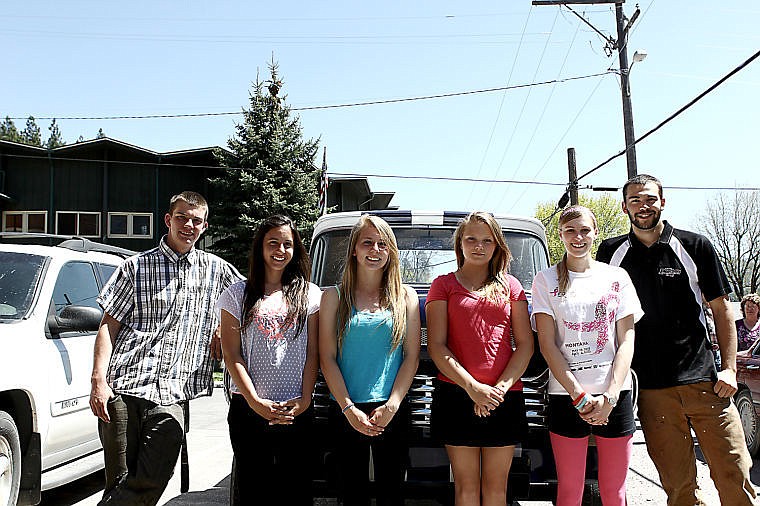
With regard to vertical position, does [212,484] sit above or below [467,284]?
below

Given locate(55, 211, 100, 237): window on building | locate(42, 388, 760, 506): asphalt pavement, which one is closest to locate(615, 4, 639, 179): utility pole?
locate(42, 388, 760, 506): asphalt pavement

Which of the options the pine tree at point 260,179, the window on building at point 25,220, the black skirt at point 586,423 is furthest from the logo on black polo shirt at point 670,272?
the window on building at point 25,220

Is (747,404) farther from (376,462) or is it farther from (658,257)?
(376,462)

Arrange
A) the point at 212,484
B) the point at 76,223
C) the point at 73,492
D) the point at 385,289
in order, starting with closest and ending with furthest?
the point at 385,289 < the point at 73,492 < the point at 212,484 < the point at 76,223

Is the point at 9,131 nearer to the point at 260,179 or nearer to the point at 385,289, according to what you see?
the point at 260,179

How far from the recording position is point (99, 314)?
5316 millimetres

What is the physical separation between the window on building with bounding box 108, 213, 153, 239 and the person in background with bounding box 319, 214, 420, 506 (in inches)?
1178

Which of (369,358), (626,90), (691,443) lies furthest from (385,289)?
(626,90)

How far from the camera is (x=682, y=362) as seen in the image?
423 cm

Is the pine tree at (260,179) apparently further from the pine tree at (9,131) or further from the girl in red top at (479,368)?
the pine tree at (9,131)

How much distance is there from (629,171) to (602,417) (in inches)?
638

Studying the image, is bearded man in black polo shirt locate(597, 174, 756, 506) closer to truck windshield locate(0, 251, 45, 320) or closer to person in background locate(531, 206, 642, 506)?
person in background locate(531, 206, 642, 506)

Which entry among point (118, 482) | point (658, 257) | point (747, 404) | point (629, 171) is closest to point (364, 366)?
point (118, 482)

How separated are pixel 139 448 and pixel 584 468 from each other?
8.54 feet
